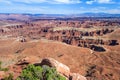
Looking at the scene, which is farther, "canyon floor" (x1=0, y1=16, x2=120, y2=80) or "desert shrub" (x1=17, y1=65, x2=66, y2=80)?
"canyon floor" (x1=0, y1=16, x2=120, y2=80)

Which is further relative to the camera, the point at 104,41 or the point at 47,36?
the point at 47,36

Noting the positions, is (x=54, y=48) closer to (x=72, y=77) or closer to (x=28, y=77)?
(x=72, y=77)

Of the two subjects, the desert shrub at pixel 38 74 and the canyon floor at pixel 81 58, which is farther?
the canyon floor at pixel 81 58

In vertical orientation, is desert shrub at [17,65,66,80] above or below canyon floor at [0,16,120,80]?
Result: above

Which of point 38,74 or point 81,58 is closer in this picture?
point 38,74

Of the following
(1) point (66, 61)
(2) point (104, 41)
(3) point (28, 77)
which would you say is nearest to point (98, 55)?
(1) point (66, 61)

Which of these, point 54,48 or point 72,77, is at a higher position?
point 72,77

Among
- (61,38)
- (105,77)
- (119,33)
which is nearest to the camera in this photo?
(105,77)

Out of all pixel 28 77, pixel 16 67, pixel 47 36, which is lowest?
pixel 47 36

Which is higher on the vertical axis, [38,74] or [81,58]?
[38,74]

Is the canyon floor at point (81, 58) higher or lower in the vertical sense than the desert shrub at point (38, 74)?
lower

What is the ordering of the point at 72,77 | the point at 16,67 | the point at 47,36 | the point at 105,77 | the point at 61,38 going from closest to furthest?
the point at 72,77
the point at 16,67
the point at 105,77
the point at 61,38
the point at 47,36
